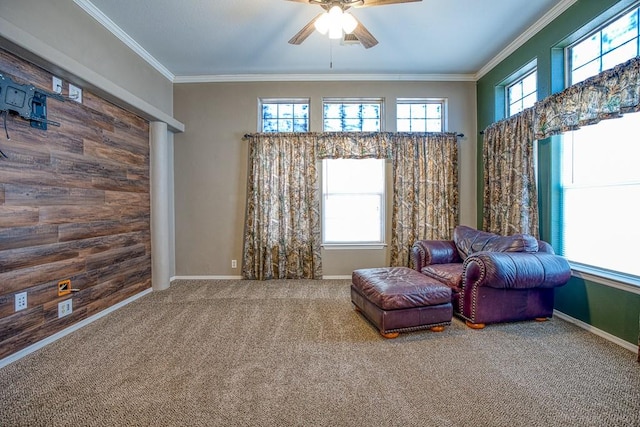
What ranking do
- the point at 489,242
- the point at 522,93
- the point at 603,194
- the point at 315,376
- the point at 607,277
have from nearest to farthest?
the point at 315,376 → the point at 607,277 → the point at 603,194 → the point at 489,242 → the point at 522,93

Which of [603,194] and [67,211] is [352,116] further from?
[67,211]

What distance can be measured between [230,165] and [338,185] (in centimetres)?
172

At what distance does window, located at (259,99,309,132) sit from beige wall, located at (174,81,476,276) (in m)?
0.13

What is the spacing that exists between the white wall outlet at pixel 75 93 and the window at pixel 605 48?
486cm

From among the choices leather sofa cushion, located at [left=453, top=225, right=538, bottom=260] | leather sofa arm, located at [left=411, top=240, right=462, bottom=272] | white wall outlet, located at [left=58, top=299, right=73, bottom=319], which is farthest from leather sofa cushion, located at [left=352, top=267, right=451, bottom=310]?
white wall outlet, located at [left=58, top=299, right=73, bottom=319]

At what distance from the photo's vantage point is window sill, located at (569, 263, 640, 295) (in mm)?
2212

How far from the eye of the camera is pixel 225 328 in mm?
2621

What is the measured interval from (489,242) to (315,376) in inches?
95.6

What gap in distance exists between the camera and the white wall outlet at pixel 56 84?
94.1 inches

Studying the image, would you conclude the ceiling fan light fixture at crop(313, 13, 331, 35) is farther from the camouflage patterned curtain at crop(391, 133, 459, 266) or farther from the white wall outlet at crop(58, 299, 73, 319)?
the white wall outlet at crop(58, 299, 73, 319)

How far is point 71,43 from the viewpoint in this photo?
2559 millimetres

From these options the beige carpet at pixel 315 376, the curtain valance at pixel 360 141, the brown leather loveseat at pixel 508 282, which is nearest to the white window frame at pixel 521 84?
the curtain valance at pixel 360 141

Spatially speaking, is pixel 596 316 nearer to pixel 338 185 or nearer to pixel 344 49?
pixel 338 185

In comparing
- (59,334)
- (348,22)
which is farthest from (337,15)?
(59,334)
